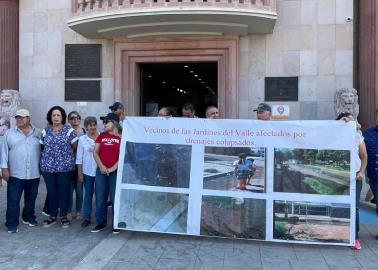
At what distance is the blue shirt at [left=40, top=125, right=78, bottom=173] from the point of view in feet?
21.5

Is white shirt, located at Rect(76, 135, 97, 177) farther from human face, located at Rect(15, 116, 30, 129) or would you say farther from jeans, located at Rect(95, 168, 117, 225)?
human face, located at Rect(15, 116, 30, 129)

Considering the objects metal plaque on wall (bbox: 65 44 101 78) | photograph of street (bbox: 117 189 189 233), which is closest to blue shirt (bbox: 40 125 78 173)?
photograph of street (bbox: 117 189 189 233)

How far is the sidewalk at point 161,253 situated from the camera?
5.08 meters

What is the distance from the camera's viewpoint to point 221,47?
11.4 metres

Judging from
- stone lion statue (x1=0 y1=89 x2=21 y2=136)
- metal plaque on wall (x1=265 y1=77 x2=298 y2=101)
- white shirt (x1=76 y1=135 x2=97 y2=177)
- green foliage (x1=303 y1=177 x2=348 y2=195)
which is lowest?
green foliage (x1=303 y1=177 x2=348 y2=195)

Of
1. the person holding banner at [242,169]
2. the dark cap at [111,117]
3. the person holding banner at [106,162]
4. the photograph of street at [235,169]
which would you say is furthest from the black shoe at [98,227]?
the person holding banner at [242,169]

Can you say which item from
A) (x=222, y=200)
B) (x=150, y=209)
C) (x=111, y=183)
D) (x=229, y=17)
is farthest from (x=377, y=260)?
(x=229, y=17)

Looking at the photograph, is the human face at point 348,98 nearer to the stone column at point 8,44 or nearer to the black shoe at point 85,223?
the black shoe at point 85,223

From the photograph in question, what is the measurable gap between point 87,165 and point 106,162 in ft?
1.60

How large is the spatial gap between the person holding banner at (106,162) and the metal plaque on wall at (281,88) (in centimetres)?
555

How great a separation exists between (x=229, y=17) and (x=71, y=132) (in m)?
4.96

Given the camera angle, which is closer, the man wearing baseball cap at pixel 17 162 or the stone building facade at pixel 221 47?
the man wearing baseball cap at pixel 17 162

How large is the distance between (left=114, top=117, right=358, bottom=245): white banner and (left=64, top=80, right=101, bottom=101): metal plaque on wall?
5.81 m

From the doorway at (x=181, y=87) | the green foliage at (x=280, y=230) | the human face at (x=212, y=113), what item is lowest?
the green foliage at (x=280, y=230)
